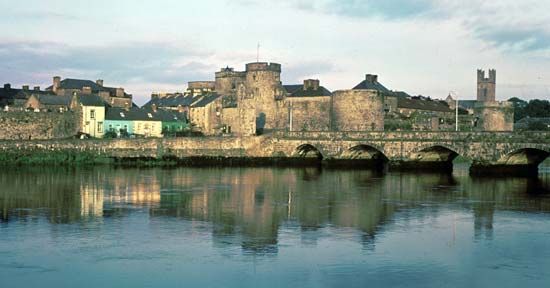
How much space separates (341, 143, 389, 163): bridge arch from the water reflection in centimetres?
419

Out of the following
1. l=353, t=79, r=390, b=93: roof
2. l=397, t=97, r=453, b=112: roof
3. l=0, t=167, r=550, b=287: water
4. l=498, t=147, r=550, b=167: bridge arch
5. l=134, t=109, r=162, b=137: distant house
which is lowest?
l=0, t=167, r=550, b=287: water

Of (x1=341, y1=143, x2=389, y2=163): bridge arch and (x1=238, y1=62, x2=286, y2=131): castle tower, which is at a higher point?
→ (x1=238, y1=62, x2=286, y2=131): castle tower

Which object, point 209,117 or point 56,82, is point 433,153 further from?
point 56,82

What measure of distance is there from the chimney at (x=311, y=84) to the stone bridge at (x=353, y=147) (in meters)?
8.22

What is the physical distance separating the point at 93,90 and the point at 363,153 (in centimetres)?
2374

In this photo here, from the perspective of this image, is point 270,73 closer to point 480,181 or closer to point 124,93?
point 124,93

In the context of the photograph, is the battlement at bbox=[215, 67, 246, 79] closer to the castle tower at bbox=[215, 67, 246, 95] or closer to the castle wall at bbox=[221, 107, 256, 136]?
the castle tower at bbox=[215, 67, 246, 95]

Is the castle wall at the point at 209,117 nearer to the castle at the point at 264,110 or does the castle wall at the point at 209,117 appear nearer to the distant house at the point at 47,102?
the castle at the point at 264,110

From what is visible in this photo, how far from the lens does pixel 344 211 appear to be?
1703cm

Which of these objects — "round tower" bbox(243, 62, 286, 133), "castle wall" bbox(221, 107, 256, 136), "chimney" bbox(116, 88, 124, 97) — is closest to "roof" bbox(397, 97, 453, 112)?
"round tower" bbox(243, 62, 286, 133)

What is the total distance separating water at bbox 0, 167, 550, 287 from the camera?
10461 mm

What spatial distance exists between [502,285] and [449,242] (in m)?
3.15

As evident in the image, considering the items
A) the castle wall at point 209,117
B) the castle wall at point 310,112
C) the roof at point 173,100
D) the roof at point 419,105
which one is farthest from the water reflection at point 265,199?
the roof at point 173,100

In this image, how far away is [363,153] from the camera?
115ft
